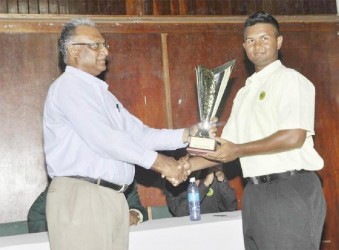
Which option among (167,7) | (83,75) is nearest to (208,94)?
(83,75)

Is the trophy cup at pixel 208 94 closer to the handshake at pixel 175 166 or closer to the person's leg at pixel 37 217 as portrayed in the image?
the handshake at pixel 175 166

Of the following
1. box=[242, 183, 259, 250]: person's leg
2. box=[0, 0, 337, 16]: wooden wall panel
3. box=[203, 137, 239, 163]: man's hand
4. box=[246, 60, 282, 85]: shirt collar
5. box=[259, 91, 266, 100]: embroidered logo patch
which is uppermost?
box=[0, 0, 337, 16]: wooden wall panel

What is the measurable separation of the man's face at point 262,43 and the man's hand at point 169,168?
667mm

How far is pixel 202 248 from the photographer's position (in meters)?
2.47

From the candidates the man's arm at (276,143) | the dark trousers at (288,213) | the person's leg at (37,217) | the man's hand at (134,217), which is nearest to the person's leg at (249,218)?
the dark trousers at (288,213)

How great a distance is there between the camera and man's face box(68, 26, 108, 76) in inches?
92.1

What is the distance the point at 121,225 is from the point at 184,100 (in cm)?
174

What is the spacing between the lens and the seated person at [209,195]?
340 centimetres

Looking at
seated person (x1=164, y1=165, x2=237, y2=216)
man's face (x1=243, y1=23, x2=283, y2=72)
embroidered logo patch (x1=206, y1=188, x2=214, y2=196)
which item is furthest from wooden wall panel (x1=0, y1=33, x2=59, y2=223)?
man's face (x1=243, y1=23, x2=283, y2=72)

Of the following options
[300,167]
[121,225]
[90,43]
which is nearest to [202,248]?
[121,225]

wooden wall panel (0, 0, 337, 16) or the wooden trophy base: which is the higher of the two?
wooden wall panel (0, 0, 337, 16)

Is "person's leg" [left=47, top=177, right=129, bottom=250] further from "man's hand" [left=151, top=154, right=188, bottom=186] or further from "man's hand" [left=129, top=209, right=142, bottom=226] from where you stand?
"man's hand" [left=129, top=209, right=142, bottom=226]

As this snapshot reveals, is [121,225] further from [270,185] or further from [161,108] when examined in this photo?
[161,108]

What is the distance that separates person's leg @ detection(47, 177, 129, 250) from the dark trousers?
641mm
